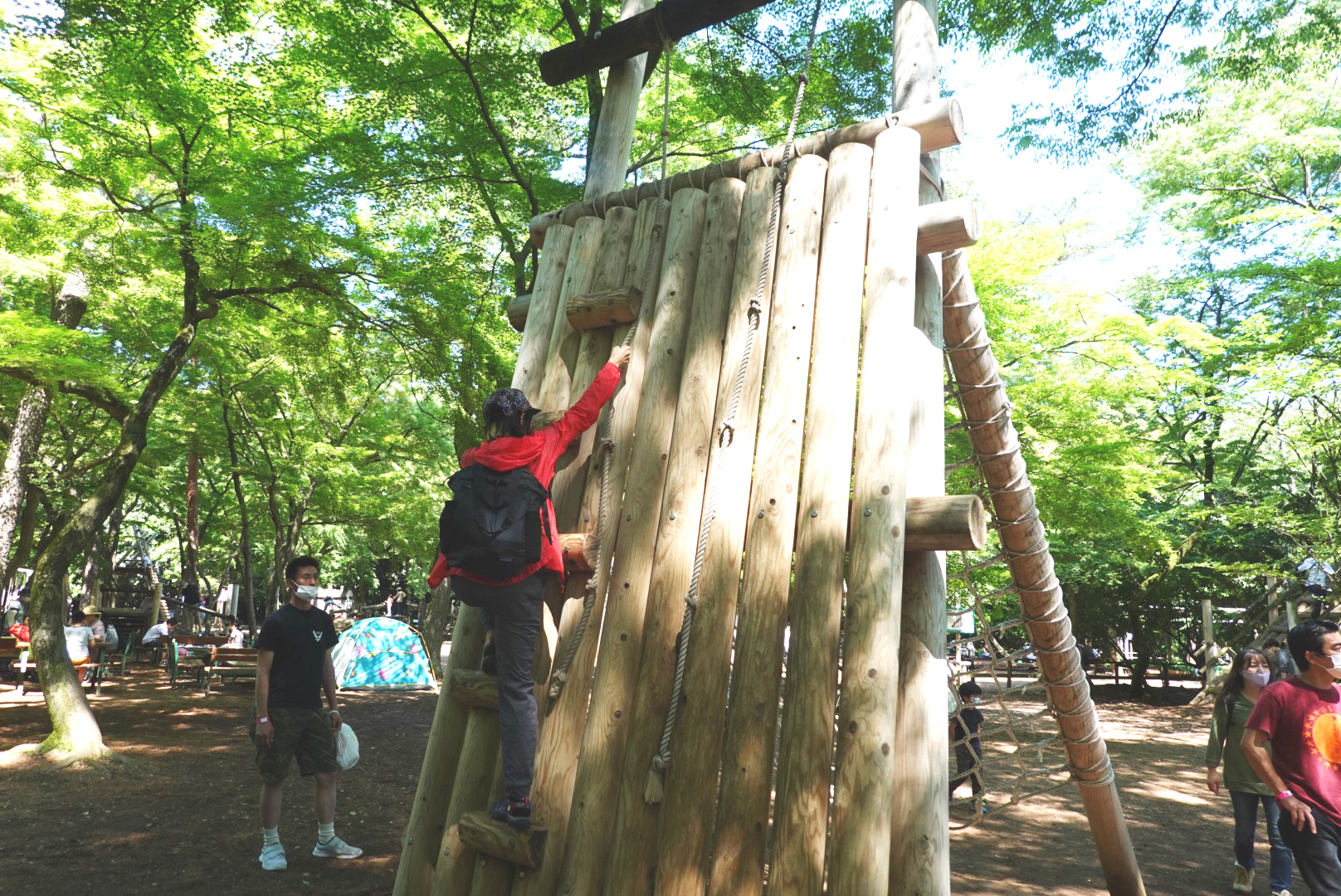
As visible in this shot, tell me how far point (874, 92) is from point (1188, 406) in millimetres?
10464

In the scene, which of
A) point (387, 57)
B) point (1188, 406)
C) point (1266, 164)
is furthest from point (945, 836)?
point (1266, 164)

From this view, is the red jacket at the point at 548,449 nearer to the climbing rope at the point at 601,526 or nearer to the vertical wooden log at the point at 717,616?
the climbing rope at the point at 601,526

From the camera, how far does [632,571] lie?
309 centimetres

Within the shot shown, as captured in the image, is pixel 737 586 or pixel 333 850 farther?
pixel 333 850

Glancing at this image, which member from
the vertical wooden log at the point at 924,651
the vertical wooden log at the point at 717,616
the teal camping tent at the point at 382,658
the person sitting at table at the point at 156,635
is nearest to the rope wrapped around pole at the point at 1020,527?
the vertical wooden log at the point at 924,651

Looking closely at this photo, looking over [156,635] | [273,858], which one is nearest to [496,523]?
[273,858]

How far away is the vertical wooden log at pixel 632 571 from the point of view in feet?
9.18

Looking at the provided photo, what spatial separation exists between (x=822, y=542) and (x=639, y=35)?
2951mm

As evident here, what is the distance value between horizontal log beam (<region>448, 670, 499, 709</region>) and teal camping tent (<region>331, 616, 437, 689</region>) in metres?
11.6

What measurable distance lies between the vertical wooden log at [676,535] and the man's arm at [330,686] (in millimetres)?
2904

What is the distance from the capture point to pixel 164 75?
7707 mm

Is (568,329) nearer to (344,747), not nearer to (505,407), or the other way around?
(505,407)

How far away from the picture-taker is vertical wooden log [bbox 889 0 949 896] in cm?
254

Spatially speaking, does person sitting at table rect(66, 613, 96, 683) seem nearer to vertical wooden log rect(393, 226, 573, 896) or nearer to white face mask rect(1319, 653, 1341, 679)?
vertical wooden log rect(393, 226, 573, 896)
